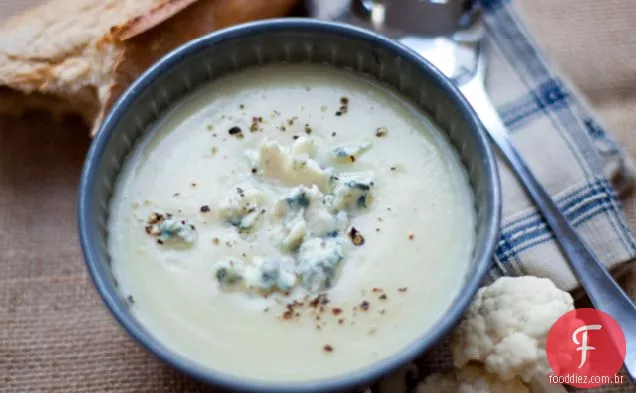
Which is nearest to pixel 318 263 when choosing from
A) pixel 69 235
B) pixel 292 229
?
pixel 292 229

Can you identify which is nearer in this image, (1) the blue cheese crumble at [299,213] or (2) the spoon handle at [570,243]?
(1) the blue cheese crumble at [299,213]

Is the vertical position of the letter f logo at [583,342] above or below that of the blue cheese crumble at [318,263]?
below

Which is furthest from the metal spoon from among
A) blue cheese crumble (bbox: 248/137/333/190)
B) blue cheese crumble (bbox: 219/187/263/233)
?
blue cheese crumble (bbox: 219/187/263/233)

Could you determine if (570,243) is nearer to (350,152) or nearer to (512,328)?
(512,328)

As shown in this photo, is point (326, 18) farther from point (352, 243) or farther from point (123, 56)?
point (352, 243)

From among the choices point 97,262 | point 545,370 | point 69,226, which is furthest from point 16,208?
point 545,370

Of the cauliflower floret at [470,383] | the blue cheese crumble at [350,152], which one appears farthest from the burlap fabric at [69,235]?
the blue cheese crumble at [350,152]

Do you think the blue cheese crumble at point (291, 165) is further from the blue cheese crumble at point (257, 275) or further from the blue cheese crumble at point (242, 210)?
the blue cheese crumble at point (257, 275)
